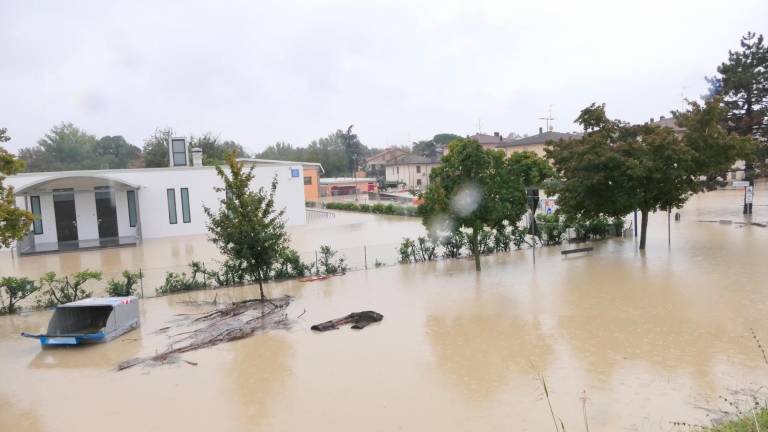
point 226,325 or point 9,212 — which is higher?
point 9,212

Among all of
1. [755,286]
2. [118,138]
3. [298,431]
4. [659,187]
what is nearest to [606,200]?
[659,187]

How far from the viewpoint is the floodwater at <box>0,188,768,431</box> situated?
292 inches

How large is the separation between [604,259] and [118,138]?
98362mm

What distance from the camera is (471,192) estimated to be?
17141 millimetres

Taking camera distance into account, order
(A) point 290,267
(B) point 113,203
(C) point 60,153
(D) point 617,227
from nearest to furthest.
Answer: (A) point 290,267 → (D) point 617,227 → (B) point 113,203 → (C) point 60,153

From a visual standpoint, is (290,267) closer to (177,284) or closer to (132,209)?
(177,284)

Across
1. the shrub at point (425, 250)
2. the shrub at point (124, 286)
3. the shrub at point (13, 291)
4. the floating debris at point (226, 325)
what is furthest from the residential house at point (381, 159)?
the floating debris at point (226, 325)

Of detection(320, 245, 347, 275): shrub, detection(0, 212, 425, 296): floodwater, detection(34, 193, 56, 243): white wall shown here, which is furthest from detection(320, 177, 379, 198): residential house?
detection(320, 245, 347, 275): shrub

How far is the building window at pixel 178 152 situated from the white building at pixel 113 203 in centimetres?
31

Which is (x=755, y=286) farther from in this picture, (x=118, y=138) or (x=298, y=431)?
(x=118, y=138)

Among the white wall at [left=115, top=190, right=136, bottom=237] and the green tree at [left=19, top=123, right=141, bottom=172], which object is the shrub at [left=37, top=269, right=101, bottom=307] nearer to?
the white wall at [left=115, top=190, right=136, bottom=237]

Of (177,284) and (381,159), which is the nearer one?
(177,284)

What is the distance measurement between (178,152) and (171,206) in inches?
182

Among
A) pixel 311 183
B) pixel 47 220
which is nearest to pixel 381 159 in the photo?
pixel 311 183
